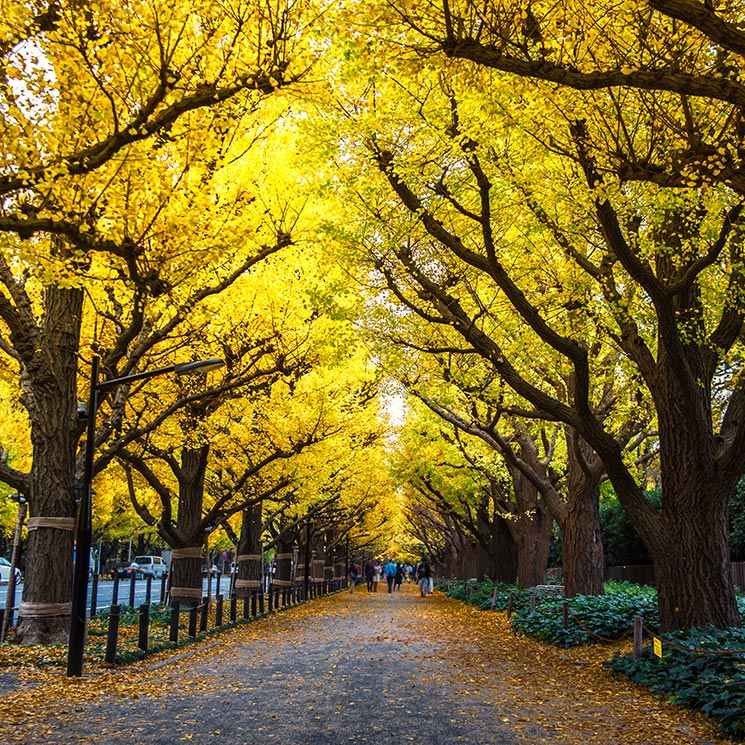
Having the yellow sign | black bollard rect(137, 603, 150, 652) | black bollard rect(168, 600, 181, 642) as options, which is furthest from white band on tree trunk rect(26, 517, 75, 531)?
the yellow sign

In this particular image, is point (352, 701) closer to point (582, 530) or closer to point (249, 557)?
point (582, 530)

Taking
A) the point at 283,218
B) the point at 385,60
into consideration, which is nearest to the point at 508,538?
the point at 283,218

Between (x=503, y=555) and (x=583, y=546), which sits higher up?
(x=583, y=546)

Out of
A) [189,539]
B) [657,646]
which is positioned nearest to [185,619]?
[189,539]

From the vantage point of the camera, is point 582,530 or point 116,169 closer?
point 116,169

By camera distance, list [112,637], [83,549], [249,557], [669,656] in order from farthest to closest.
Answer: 1. [249,557]
2. [112,637]
3. [83,549]
4. [669,656]

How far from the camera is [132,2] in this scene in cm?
758

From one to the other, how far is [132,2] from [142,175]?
7.20 feet

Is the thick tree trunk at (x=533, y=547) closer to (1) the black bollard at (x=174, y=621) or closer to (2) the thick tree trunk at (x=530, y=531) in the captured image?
(2) the thick tree trunk at (x=530, y=531)

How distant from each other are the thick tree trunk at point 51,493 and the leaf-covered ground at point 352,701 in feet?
5.91

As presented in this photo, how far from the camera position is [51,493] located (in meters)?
12.6

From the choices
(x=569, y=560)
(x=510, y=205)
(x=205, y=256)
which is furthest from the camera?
(x=569, y=560)

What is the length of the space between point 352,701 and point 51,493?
631 centimetres

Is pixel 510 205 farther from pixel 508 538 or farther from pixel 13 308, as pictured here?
pixel 508 538
